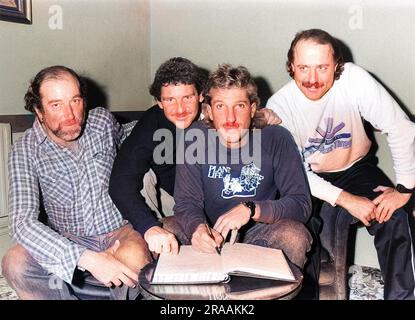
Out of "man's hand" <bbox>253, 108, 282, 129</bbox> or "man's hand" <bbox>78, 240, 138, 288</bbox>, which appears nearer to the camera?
"man's hand" <bbox>78, 240, 138, 288</bbox>

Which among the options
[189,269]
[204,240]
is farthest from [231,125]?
[189,269]

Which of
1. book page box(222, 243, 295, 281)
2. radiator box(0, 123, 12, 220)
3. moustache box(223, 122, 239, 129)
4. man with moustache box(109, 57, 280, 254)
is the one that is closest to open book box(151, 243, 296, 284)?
book page box(222, 243, 295, 281)

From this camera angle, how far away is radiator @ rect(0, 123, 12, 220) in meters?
1.51

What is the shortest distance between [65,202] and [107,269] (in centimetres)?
33

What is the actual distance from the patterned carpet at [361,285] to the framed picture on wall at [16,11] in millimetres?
962

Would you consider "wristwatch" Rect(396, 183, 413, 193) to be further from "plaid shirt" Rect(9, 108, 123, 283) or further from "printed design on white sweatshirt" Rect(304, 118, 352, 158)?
"plaid shirt" Rect(9, 108, 123, 283)

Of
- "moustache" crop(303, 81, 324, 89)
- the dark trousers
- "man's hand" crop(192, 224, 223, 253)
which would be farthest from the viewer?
Answer: "moustache" crop(303, 81, 324, 89)

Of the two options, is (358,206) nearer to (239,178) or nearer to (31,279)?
(239,178)

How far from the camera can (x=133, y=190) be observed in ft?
4.25

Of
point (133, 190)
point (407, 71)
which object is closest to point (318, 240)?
point (133, 190)

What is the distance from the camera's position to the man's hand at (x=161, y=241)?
1095 mm

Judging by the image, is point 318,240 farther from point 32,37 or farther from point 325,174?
point 32,37

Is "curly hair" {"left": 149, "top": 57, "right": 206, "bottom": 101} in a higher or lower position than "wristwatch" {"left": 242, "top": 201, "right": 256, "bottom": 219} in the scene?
higher

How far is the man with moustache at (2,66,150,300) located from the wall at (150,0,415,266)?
87 cm
